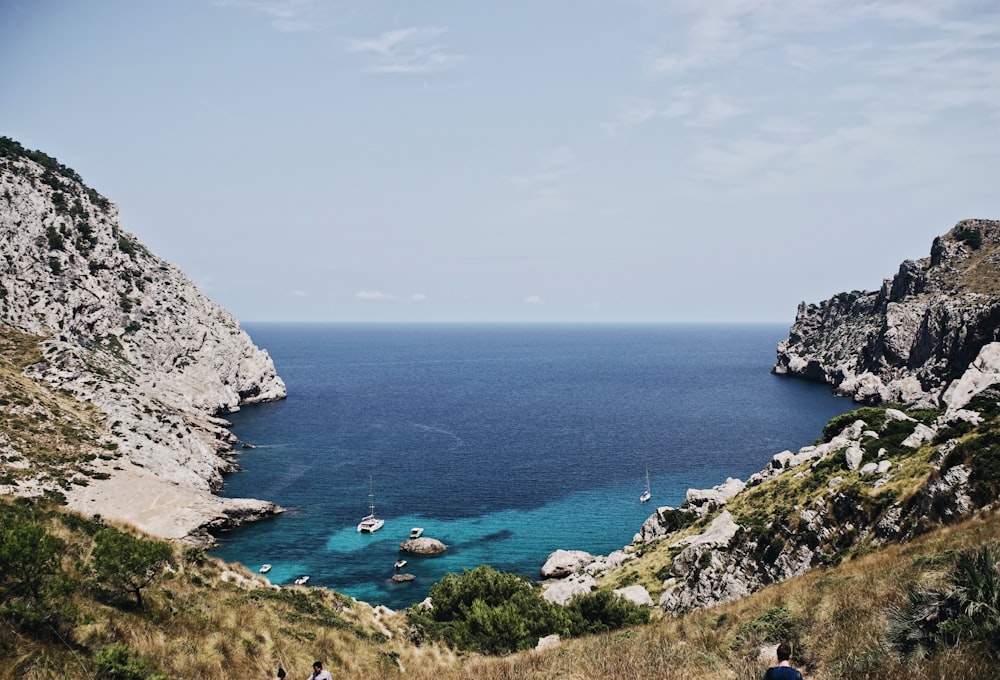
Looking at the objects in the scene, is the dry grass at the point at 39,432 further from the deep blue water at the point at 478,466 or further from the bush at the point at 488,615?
the bush at the point at 488,615

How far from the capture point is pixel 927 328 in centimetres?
12925

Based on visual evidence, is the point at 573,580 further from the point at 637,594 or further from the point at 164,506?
the point at 164,506

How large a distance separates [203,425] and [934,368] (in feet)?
480

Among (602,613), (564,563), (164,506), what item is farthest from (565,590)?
(164,506)

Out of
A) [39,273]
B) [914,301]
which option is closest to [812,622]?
[39,273]

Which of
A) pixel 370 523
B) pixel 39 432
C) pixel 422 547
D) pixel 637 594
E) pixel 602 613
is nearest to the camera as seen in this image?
pixel 602 613

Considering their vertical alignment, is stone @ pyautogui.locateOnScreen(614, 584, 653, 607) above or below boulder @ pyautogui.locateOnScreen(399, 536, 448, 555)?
above

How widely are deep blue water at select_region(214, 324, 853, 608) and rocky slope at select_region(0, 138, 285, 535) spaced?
279 inches

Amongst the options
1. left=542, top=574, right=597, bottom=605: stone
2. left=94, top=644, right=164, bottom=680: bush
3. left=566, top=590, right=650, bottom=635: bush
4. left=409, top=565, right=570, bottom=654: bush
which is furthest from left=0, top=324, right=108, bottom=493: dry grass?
left=566, top=590, right=650, bottom=635: bush

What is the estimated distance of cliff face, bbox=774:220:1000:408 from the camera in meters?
116

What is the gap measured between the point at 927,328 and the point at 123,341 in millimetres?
168329

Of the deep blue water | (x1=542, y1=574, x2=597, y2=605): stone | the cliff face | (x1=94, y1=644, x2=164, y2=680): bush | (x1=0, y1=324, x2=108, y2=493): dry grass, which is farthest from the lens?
the cliff face

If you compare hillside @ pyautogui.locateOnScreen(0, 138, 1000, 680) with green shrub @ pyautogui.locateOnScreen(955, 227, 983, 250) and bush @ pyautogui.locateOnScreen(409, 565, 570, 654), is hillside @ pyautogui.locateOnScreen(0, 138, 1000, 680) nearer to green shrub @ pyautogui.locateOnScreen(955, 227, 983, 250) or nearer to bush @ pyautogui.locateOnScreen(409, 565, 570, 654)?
bush @ pyautogui.locateOnScreen(409, 565, 570, 654)

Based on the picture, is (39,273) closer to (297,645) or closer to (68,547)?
(68,547)
